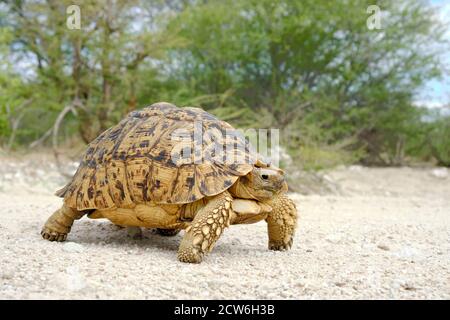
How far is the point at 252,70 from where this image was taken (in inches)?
600

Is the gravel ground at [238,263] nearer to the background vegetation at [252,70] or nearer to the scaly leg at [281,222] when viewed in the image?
the scaly leg at [281,222]

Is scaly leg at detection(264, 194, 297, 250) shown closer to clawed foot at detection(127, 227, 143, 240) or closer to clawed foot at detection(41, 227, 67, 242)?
clawed foot at detection(127, 227, 143, 240)

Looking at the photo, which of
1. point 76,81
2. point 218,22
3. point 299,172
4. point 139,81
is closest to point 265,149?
point 299,172

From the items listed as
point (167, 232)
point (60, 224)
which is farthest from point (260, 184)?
point (60, 224)

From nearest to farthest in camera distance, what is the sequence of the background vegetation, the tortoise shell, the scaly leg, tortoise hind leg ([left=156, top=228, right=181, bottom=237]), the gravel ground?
the gravel ground → the tortoise shell → the scaly leg → tortoise hind leg ([left=156, top=228, right=181, bottom=237]) → the background vegetation

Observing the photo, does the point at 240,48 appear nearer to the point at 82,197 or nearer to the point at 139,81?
the point at 139,81

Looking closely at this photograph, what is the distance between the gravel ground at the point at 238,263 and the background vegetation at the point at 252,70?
617 centimetres

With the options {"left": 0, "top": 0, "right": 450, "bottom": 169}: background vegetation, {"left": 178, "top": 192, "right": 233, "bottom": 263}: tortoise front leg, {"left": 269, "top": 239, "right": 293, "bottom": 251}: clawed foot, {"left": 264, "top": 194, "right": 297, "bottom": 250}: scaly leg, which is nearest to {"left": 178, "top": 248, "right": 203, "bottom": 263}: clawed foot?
{"left": 178, "top": 192, "right": 233, "bottom": 263}: tortoise front leg

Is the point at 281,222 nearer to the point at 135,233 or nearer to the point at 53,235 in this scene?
the point at 135,233

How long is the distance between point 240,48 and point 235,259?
11.6 meters

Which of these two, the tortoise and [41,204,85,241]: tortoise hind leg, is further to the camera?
[41,204,85,241]: tortoise hind leg

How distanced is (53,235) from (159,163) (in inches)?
43.4

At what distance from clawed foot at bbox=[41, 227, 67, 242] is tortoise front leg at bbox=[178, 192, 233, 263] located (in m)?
1.14

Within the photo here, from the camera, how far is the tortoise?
3316mm
